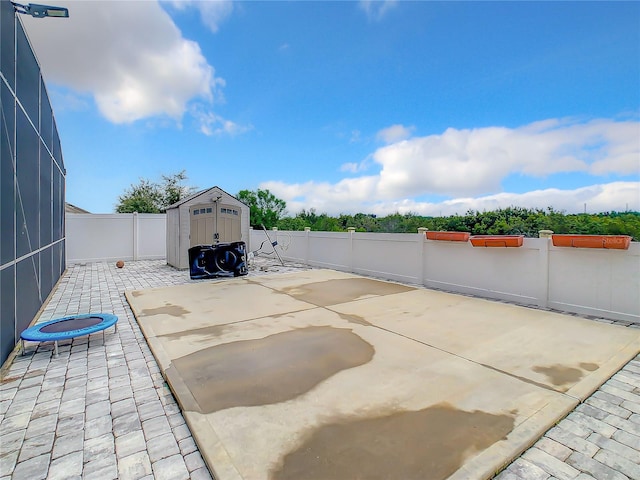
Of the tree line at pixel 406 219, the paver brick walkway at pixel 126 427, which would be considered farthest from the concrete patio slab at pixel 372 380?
the tree line at pixel 406 219

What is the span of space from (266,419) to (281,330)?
2.16 m

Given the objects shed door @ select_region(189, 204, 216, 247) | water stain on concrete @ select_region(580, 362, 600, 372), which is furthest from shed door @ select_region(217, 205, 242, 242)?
water stain on concrete @ select_region(580, 362, 600, 372)

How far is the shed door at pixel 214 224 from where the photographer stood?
34.2ft

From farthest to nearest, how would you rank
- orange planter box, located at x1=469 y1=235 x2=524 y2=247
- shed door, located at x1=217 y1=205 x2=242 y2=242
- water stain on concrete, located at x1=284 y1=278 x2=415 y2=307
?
shed door, located at x1=217 y1=205 x2=242 y2=242 → water stain on concrete, located at x1=284 y1=278 x2=415 y2=307 → orange planter box, located at x1=469 y1=235 x2=524 y2=247

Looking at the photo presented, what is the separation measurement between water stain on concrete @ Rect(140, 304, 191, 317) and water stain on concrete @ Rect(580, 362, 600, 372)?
5547 mm

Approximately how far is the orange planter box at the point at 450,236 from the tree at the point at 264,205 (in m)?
19.2

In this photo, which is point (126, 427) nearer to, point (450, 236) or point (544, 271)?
point (544, 271)

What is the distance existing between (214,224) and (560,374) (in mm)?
9965

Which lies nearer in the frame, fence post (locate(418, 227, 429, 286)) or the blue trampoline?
the blue trampoline

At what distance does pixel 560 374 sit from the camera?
313 centimetres

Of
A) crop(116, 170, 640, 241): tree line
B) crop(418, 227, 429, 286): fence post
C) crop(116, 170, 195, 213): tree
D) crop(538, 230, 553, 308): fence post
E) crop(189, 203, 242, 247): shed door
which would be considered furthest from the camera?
crop(116, 170, 195, 213): tree

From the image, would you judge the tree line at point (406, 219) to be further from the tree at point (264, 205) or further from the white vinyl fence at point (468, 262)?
the white vinyl fence at point (468, 262)

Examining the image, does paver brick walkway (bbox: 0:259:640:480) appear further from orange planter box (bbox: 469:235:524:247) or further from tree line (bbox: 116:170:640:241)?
tree line (bbox: 116:170:640:241)

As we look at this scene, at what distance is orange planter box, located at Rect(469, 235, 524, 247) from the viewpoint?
6.03 m
